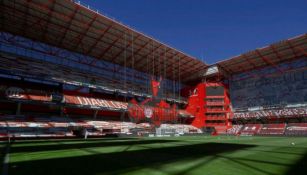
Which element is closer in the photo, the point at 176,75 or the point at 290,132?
the point at 290,132

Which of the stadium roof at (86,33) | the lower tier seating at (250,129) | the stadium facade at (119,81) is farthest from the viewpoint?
the lower tier seating at (250,129)

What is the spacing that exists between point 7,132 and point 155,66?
35864 mm

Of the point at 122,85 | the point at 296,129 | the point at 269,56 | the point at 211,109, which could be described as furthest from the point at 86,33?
the point at 296,129

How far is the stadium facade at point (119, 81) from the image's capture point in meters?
35.3

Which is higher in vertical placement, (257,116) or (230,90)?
(230,90)

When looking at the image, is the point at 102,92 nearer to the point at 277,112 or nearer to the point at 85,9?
the point at 85,9

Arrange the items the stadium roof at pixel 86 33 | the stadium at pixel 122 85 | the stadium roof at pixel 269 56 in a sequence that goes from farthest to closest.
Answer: the stadium roof at pixel 269 56, the stadium at pixel 122 85, the stadium roof at pixel 86 33

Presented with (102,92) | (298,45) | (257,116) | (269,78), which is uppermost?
(298,45)

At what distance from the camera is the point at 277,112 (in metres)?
52.4

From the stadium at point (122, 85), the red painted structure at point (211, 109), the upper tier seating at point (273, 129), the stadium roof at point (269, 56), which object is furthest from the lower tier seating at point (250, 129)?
the stadium roof at point (269, 56)

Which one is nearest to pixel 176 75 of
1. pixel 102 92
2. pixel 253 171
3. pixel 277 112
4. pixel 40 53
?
pixel 102 92

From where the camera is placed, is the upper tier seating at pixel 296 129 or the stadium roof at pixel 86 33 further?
the upper tier seating at pixel 296 129

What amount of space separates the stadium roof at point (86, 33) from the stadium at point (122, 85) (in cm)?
17

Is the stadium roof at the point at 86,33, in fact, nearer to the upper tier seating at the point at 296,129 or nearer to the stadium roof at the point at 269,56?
the stadium roof at the point at 269,56
